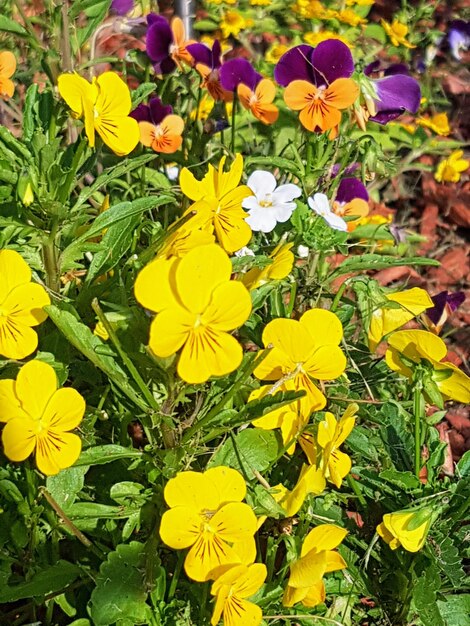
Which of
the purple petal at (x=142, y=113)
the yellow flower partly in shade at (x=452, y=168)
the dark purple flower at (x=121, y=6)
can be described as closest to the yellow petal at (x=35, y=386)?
the purple petal at (x=142, y=113)

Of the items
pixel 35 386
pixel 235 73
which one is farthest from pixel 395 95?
pixel 35 386

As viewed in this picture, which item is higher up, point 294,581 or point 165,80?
point 165,80

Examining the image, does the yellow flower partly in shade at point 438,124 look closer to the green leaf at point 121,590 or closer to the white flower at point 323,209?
the white flower at point 323,209

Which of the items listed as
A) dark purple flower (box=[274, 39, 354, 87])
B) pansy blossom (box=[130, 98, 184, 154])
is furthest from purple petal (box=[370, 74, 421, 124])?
pansy blossom (box=[130, 98, 184, 154])

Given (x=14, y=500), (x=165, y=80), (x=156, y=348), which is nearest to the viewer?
(x=156, y=348)

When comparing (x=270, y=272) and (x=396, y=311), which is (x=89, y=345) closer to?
(x=270, y=272)

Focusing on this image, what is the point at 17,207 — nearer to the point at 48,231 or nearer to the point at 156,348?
the point at 48,231

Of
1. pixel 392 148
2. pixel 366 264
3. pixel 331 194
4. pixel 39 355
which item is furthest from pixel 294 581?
pixel 392 148
